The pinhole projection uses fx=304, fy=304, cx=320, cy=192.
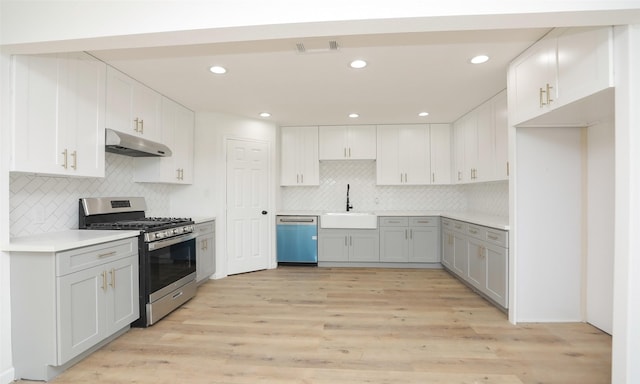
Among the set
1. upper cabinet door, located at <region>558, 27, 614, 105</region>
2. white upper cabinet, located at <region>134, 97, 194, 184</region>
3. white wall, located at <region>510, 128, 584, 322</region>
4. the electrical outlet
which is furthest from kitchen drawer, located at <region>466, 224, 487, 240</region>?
the electrical outlet

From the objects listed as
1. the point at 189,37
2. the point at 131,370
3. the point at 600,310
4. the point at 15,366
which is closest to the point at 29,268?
the point at 15,366

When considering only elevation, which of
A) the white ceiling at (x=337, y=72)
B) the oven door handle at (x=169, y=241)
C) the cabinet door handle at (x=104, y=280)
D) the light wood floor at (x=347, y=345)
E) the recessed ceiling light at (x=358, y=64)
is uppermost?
the white ceiling at (x=337, y=72)

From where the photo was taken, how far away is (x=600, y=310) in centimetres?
262

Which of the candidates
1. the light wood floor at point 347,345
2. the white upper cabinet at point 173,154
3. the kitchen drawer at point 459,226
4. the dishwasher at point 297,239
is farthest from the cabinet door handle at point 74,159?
the kitchen drawer at point 459,226

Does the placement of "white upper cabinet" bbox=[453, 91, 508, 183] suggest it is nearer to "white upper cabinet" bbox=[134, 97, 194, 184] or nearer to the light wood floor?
the light wood floor

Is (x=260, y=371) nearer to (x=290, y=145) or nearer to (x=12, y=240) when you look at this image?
(x=12, y=240)

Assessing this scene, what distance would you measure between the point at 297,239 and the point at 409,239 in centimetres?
178

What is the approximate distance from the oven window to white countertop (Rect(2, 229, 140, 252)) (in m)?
0.35

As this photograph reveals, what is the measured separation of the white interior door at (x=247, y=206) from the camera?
4414 mm

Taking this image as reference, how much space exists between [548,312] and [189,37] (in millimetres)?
3627

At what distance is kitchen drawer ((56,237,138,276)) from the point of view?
6.53ft

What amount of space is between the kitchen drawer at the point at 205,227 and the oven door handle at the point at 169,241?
0.29 meters

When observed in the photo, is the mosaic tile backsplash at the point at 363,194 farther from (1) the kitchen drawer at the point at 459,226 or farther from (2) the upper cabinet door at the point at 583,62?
(2) the upper cabinet door at the point at 583,62

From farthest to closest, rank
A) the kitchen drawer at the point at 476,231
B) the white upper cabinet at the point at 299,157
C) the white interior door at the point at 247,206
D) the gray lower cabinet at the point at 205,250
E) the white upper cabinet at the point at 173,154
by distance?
the white upper cabinet at the point at 299,157 < the white interior door at the point at 247,206 < the gray lower cabinet at the point at 205,250 < the white upper cabinet at the point at 173,154 < the kitchen drawer at the point at 476,231
